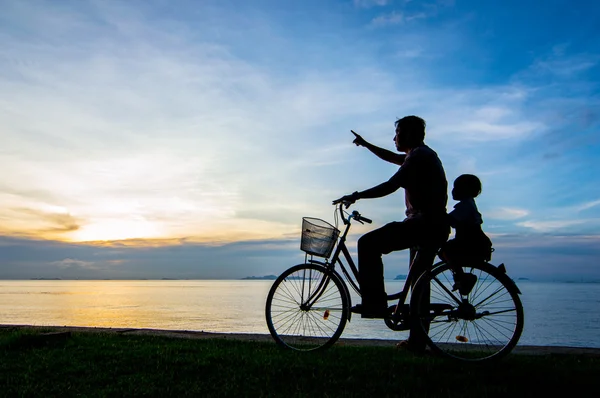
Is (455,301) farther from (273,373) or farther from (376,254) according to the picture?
(273,373)

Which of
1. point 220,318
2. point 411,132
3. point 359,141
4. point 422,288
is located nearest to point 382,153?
point 359,141

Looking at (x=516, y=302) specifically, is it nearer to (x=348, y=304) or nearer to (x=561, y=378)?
(x=561, y=378)

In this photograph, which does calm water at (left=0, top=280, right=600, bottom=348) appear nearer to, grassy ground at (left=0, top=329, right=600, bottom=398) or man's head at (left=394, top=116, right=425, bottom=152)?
grassy ground at (left=0, top=329, right=600, bottom=398)

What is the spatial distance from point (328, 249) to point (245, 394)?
6.83ft

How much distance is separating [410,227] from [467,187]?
0.77 metres

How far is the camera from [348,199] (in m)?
5.69

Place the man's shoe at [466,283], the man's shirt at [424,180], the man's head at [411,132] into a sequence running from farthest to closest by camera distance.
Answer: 1. the man's head at [411,132]
2. the man's shirt at [424,180]
3. the man's shoe at [466,283]

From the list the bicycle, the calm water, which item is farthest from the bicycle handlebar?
the calm water

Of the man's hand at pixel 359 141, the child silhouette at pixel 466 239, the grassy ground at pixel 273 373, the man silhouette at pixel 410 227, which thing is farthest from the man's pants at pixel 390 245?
the man's hand at pixel 359 141

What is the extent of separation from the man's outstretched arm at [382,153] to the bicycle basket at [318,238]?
52.8 inches

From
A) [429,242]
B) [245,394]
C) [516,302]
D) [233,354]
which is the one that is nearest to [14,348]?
[233,354]

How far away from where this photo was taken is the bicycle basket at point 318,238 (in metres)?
5.84

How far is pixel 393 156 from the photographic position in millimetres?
6598

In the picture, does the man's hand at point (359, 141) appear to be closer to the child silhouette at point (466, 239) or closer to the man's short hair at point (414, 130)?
the man's short hair at point (414, 130)
